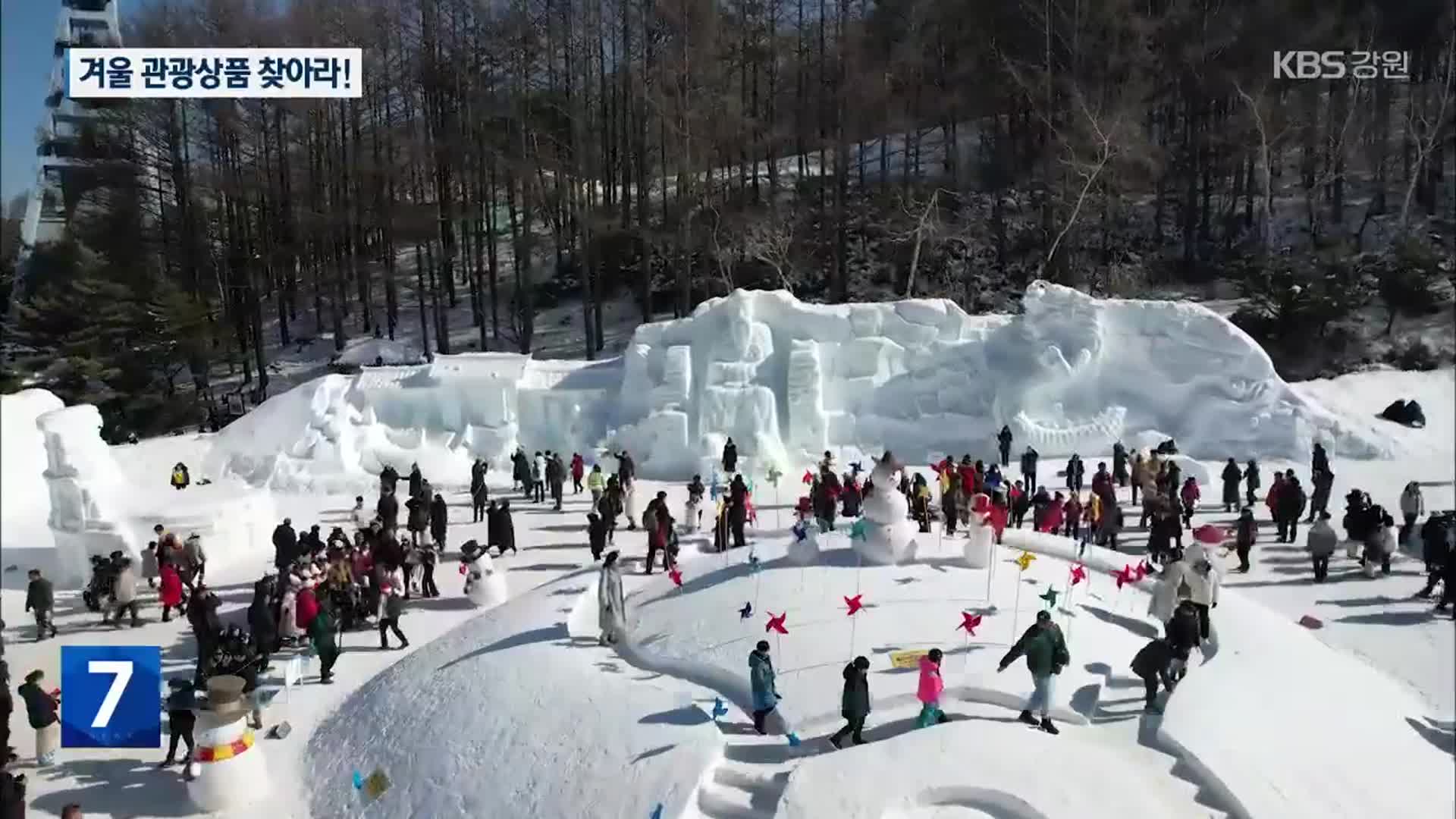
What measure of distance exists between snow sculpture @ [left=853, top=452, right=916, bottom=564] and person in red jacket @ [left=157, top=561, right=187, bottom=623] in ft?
25.9

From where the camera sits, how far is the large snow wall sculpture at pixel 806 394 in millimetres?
19062

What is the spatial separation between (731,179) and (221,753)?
74.3 feet

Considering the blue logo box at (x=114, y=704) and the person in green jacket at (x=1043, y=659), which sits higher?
the person in green jacket at (x=1043, y=659)

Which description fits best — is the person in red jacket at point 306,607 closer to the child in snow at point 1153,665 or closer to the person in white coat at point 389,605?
the person in white coat at point 389,605

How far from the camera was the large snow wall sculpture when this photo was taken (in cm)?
1906

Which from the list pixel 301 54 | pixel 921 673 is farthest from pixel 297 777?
pixel 301 54

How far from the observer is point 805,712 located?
873cm

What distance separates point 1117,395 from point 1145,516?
530 cm

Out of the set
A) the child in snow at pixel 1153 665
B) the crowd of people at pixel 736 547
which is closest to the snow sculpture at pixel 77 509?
the crowd of people at pixel 736 547

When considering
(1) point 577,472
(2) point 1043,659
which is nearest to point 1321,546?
(2) point 1043,659

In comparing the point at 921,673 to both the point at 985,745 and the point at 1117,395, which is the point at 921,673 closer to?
the point at 985,745

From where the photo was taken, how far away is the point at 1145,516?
1469cm

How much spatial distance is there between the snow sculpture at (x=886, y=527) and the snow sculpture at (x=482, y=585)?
4.46m
